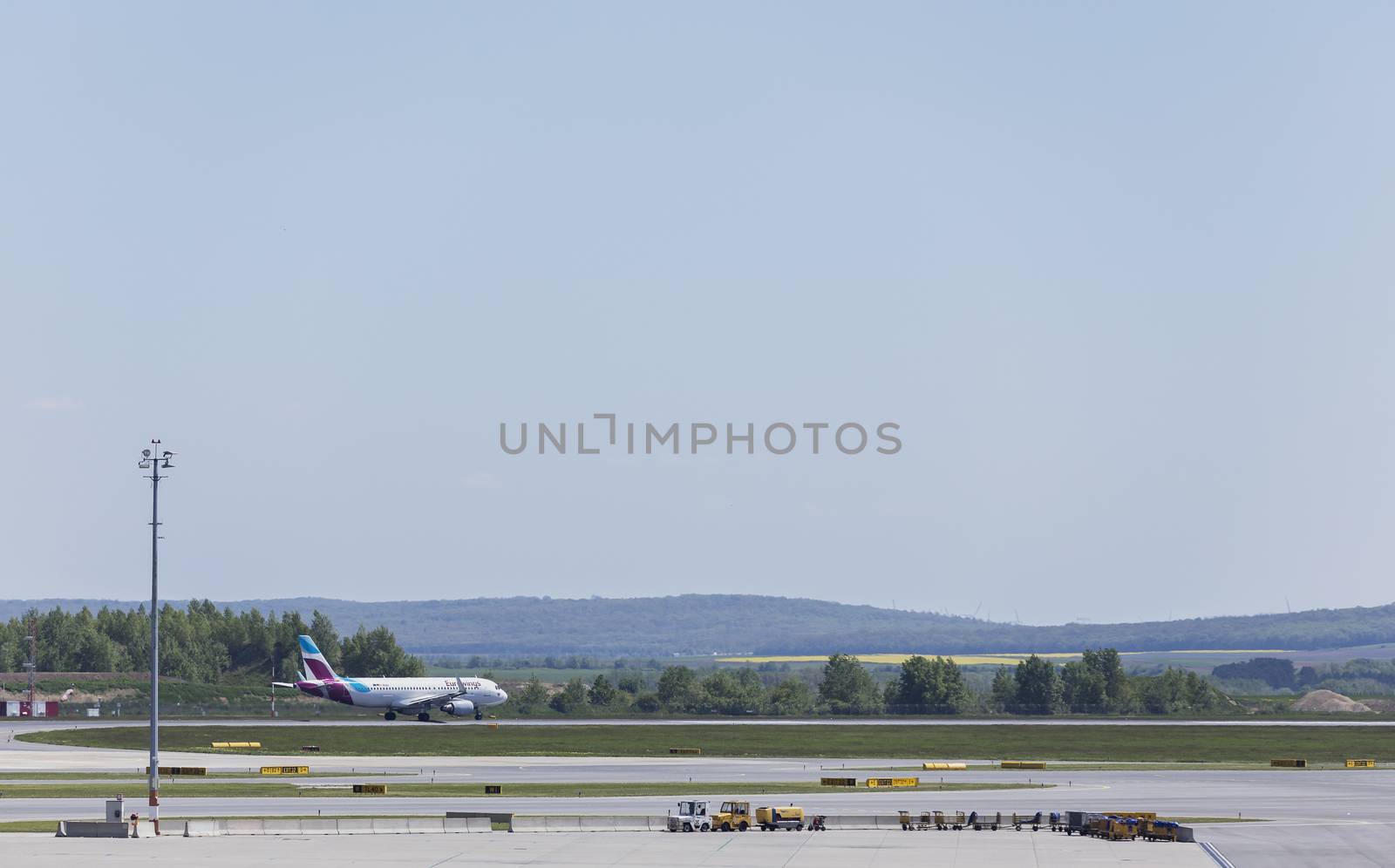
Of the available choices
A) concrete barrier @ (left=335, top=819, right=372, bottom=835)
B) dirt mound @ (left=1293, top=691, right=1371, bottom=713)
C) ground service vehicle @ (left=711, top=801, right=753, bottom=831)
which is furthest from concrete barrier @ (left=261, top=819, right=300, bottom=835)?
dirt mound @ (left=1293, top=691, right=1371, bottom=713)

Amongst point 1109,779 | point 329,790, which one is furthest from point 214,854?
point 1109,779

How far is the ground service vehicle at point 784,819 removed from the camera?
6069 centimetres

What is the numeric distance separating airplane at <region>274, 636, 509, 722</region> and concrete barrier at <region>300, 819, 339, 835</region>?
7750 centimetres

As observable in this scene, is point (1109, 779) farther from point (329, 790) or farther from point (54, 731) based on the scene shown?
point (54, 731)

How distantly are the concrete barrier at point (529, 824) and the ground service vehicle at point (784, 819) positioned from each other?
25.8 ft

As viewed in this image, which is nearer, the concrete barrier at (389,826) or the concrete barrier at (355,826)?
the concrete barrier at (355,826)

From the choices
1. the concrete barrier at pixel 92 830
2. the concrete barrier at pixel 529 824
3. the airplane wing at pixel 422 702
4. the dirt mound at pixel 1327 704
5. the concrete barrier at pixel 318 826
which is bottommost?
the dirt mound at pixel 1327 704

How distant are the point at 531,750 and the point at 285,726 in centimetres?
A: 2683

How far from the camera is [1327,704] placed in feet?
579

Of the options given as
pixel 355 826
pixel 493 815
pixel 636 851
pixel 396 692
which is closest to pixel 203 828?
pixel 355 826

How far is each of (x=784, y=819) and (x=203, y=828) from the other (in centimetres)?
2050

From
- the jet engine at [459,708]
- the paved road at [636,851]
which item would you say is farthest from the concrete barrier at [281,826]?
the jet engine at [459,708]

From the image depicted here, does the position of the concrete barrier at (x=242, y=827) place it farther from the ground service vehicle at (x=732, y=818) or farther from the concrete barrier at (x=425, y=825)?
the ground service vehicle at (x=732, y=818)

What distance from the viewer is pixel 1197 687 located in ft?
540
